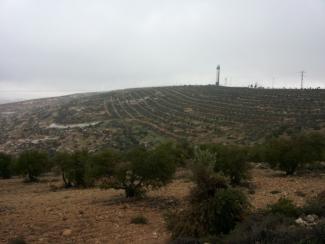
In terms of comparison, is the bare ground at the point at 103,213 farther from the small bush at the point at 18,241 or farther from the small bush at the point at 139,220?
the small bush at the point at 18,241

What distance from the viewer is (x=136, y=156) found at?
87.9ft

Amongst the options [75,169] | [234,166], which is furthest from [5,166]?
[234,166]

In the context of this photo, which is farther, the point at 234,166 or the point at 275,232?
the point at 234,166

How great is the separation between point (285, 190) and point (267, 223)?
44.8ft

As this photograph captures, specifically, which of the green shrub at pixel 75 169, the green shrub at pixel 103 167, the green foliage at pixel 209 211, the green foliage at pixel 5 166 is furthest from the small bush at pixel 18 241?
the green foliage at pixel 5 166

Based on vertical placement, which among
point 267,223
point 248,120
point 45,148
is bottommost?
point 45,148

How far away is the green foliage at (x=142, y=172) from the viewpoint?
84.3 feet

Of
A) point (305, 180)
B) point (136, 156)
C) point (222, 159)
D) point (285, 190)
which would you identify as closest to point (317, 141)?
point (305, 180)

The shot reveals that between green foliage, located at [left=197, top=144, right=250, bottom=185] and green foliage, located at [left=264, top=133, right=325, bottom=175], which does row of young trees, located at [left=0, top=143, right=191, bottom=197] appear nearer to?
green foliage, located at [left=197, top=144, right=250, bottom=185]

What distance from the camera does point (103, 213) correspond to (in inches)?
834

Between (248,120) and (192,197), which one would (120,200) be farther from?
(248,120)

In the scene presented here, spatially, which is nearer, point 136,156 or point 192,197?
point 192,197

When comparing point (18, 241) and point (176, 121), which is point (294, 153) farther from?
point (176, 121)

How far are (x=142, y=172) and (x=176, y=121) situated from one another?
54.3m
